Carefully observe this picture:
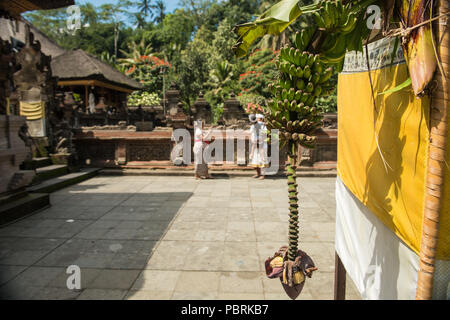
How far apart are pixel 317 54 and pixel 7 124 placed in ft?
19.9

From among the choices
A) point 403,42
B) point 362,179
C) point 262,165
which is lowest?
point 262,165

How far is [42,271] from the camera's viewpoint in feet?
12.0

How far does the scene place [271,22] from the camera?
5.01 feet

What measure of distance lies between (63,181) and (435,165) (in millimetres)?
8806

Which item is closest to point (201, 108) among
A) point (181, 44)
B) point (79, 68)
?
point (79, 68)

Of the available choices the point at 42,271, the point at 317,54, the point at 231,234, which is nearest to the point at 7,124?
the point at 42,271

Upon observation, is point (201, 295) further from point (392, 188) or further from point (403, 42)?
point (403, 42)

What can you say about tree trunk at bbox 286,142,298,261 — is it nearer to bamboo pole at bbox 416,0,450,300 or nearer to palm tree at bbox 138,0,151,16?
bamboo pole at bbox 416,0,450,300

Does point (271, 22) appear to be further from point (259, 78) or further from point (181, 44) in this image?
point (181, 44)

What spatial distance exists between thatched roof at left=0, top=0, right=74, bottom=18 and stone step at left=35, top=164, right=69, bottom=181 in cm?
399

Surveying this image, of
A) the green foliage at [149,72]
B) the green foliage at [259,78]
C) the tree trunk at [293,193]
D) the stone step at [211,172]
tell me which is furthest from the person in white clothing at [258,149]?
the green foliage at [149,72]

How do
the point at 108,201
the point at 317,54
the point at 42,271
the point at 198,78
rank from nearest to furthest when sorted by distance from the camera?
the point at 317,54
the point at 42,271
the point at 108,201
the point at 198,78

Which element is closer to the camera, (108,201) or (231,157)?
(108,201)

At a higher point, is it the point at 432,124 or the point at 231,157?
the point at 432,124
